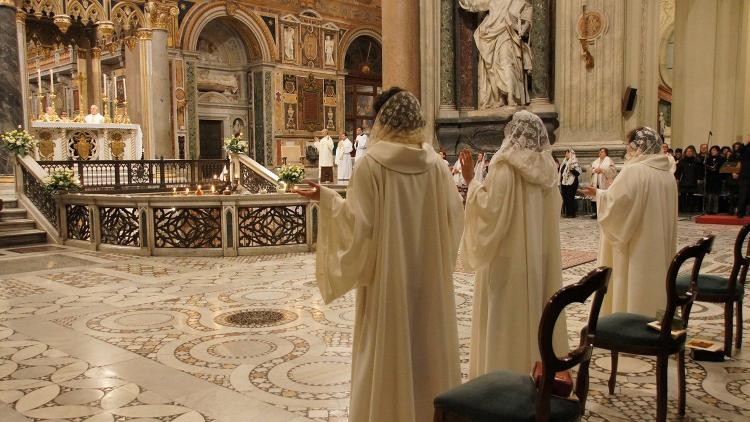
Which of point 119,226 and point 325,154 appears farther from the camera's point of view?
point 325,154

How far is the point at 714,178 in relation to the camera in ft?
41.9

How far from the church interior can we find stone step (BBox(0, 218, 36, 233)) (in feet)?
0.57

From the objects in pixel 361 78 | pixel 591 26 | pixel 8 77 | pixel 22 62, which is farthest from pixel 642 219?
pixel 361 78

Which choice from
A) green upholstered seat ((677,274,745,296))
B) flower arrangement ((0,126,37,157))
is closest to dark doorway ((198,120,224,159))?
flower arrangement ((0,126,37,157))

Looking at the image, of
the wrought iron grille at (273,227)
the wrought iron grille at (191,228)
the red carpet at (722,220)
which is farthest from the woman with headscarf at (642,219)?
the red carpet at (722,220)

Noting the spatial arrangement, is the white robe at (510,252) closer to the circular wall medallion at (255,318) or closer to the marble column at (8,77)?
the circular wall medallion at (255,318)

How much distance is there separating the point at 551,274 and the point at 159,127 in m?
15.1

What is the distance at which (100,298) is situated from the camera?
20.2ft

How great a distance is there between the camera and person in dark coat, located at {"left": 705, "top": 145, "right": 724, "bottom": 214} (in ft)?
41.5

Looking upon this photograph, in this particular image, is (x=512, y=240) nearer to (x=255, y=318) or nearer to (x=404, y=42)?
(x=255, y=318)

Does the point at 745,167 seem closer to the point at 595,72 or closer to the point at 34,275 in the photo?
the point at 595,72

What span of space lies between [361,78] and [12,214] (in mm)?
16105

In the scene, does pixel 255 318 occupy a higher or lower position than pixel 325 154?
lower

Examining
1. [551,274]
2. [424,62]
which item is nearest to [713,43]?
[424,62]
